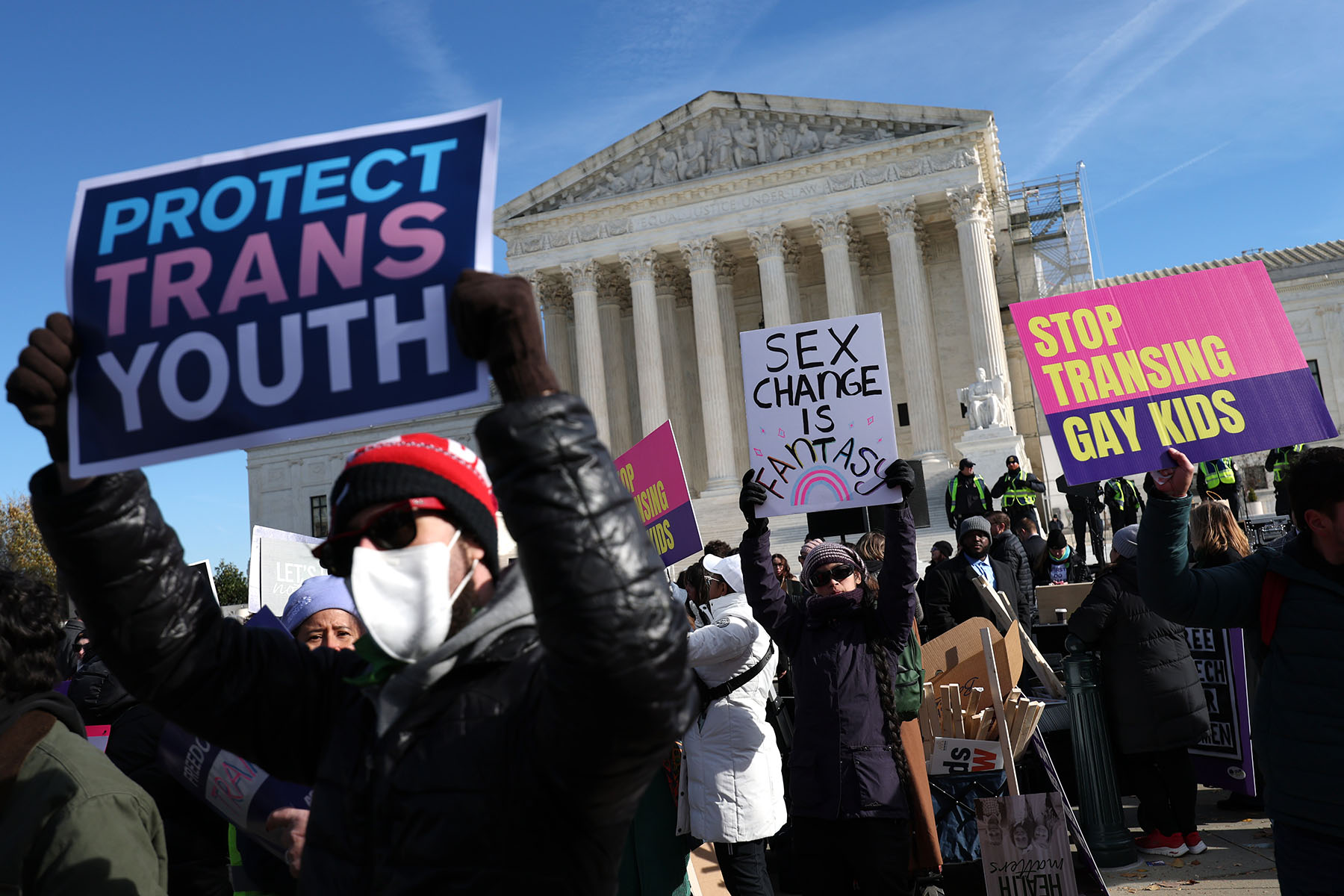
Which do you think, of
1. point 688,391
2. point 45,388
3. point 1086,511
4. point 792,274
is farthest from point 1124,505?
point 688,391

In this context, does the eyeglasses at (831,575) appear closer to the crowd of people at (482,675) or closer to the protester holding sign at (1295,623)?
the crowd of people at (482,675)

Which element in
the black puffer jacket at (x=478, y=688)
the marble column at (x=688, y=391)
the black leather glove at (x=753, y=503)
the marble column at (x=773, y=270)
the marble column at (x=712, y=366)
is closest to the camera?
the black puffer jacket at (x=478, y=688)

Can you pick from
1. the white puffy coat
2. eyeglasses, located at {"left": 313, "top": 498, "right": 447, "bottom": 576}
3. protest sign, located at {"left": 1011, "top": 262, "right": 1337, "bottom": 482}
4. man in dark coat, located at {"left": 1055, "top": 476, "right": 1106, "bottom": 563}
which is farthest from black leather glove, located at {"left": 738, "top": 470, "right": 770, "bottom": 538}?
man in dark coat, located at {"left": 1055, "top": 476, "right": 1106, "bottom": 563}

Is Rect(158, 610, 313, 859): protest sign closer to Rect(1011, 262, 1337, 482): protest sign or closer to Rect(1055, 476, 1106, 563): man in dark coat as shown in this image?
Rect(1011, 262, 1337, 482): protest sign

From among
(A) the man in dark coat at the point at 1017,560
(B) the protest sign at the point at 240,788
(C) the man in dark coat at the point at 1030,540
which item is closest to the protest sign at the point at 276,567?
(B) the protest sign at the point at 240,788

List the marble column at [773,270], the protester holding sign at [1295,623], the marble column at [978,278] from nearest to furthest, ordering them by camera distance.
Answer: the protester holding sign at [1295,623]
the marble column at [978,278]
the marble column at [773,270]

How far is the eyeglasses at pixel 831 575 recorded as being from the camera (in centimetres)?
479

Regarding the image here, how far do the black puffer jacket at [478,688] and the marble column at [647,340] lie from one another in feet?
112

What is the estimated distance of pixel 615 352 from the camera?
39562 millimetres

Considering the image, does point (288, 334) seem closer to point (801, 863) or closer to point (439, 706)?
point (439, 706)

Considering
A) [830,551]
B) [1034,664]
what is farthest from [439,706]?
[1034,664]

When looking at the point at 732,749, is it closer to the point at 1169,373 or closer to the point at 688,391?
the point at 1169,373

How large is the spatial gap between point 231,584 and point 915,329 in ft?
127

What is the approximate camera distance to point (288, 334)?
187cm
